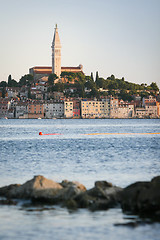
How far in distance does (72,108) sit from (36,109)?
1311cm

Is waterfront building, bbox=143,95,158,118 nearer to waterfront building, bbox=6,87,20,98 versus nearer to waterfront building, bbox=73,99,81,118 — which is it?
waterfront building, bbox=73,99,81,118

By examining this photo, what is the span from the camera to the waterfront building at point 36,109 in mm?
180625

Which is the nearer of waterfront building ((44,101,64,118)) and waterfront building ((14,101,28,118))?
waterfront building ((14,101,28,118))

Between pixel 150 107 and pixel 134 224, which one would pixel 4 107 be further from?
pixel 134 224

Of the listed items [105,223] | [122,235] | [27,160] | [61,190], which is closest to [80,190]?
[61,190]

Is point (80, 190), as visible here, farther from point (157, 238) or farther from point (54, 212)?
point (157, 238)

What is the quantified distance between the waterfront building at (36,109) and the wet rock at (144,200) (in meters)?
166

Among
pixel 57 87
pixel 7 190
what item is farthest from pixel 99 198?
pixel 57 87

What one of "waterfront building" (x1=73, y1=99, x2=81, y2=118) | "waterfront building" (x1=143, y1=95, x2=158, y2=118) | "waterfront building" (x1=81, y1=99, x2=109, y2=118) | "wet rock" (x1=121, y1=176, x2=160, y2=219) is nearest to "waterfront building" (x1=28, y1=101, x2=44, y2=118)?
"waterfront building" (x1=73, y1=99, x2=81, y2=118)

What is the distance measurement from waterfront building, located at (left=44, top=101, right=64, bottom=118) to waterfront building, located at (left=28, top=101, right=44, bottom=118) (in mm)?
1756

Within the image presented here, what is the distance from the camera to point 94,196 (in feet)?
52.5

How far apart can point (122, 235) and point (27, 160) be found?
17228mm

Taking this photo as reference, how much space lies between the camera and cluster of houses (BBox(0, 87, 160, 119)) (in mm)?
182750

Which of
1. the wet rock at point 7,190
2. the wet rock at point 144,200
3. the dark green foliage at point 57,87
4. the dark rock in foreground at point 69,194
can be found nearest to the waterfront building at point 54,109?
the dark green foliage at point 57,87
